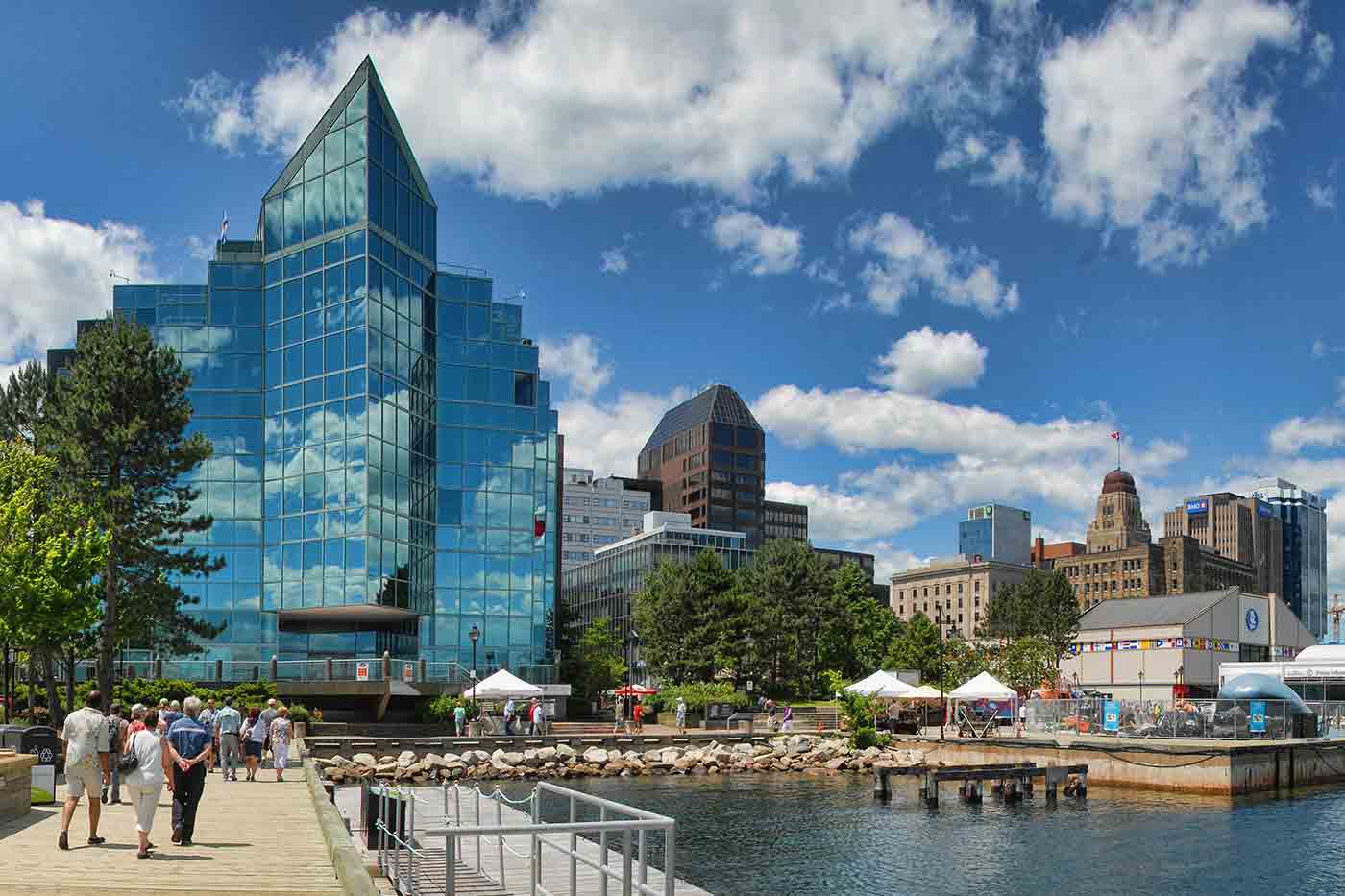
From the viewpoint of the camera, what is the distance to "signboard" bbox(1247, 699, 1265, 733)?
51.0 m

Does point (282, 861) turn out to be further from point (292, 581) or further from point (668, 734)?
point (292, 581)

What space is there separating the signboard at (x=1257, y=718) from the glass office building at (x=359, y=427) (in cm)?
3754

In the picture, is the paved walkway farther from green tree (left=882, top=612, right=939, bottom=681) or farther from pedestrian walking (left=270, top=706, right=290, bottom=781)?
green tree (left=882, top=612, right=939, bottom=681)

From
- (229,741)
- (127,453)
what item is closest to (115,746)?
(229,741)

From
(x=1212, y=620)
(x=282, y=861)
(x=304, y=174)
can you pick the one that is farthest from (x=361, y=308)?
(x=1212, y=620)

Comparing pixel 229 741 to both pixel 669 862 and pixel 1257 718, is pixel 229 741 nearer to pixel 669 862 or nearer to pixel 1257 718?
pixel 669 862

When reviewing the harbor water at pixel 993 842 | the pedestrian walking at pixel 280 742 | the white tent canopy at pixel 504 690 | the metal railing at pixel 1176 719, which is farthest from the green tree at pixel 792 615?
the pedestrian walking at pixel 280 742

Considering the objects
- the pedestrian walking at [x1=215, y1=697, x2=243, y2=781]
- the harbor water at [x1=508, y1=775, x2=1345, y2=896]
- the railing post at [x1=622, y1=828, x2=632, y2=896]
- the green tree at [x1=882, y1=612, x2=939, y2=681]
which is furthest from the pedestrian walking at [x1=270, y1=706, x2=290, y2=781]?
the green tree at [x1=882, y1=612, x2=939, y2=681]

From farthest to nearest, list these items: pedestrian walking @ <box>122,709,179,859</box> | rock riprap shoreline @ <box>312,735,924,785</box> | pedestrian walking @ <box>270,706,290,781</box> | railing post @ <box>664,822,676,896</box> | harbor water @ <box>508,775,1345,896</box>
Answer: rock riprap shoreline @ <box>312,735,924,785</box>
pedestrian walking @ <box>270,706,290,781</box>
harbor water @ <box>508,775,1345,896</box>
pedestrian walking @ <box>122,709,179,859</box>
railing post @ <box>664,822,676,896</box>

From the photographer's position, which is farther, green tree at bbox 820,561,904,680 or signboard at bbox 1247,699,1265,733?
green tree at bbox 820,561,904,680

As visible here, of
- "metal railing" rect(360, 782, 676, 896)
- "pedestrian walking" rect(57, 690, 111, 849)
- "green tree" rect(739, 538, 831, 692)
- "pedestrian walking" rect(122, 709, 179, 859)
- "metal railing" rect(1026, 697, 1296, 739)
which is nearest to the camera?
"metal railing" rect(360, 782, 676, 896)

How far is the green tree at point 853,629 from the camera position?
93188 millimetres

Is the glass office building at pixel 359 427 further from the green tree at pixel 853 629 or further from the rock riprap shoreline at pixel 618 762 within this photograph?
the green tree at pixel 853 629

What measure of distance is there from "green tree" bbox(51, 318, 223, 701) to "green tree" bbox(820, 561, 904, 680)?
48290 mm
